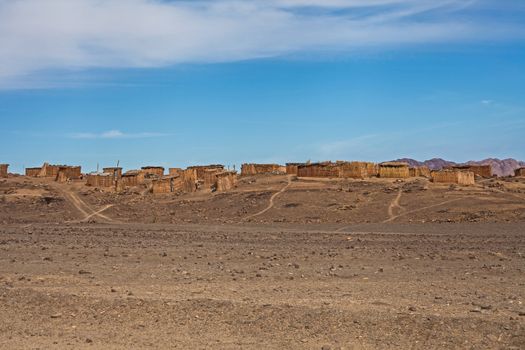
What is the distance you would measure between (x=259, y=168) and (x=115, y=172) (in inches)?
512

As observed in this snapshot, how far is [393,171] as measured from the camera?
172 feet

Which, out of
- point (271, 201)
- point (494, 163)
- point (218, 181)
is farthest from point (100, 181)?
point (494, 163)

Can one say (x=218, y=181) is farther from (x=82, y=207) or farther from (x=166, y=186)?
(x=82, y=207)

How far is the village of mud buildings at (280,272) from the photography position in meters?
10.3

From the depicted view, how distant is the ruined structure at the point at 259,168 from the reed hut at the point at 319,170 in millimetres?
8102

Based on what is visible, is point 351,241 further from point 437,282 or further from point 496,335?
point 496,335

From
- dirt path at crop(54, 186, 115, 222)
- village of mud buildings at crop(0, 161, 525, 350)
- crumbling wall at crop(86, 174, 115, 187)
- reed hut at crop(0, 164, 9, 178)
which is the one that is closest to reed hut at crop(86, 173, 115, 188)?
crumbling wall at crop(86, 174, 115, 187)

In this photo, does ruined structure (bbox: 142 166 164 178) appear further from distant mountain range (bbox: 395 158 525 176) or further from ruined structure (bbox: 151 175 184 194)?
distant mountain range (bbox: 395 158 525 176)

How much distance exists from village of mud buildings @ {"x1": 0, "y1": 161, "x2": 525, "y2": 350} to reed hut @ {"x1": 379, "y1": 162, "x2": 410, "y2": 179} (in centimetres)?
468

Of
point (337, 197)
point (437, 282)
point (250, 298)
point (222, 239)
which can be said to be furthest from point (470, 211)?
point (250, 298)

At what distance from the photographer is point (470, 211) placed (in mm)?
39344

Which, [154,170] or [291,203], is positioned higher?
[154,170]

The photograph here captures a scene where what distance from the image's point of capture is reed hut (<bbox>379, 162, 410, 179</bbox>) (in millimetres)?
52344

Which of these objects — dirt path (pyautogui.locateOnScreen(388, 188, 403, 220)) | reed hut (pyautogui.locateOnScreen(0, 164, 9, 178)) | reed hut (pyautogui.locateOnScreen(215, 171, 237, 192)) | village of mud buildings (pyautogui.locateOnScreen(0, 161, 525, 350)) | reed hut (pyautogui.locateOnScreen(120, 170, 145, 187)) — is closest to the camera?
village of mud buildings (pyautogui.locateOnScreen(0, 161, 525, 350))
